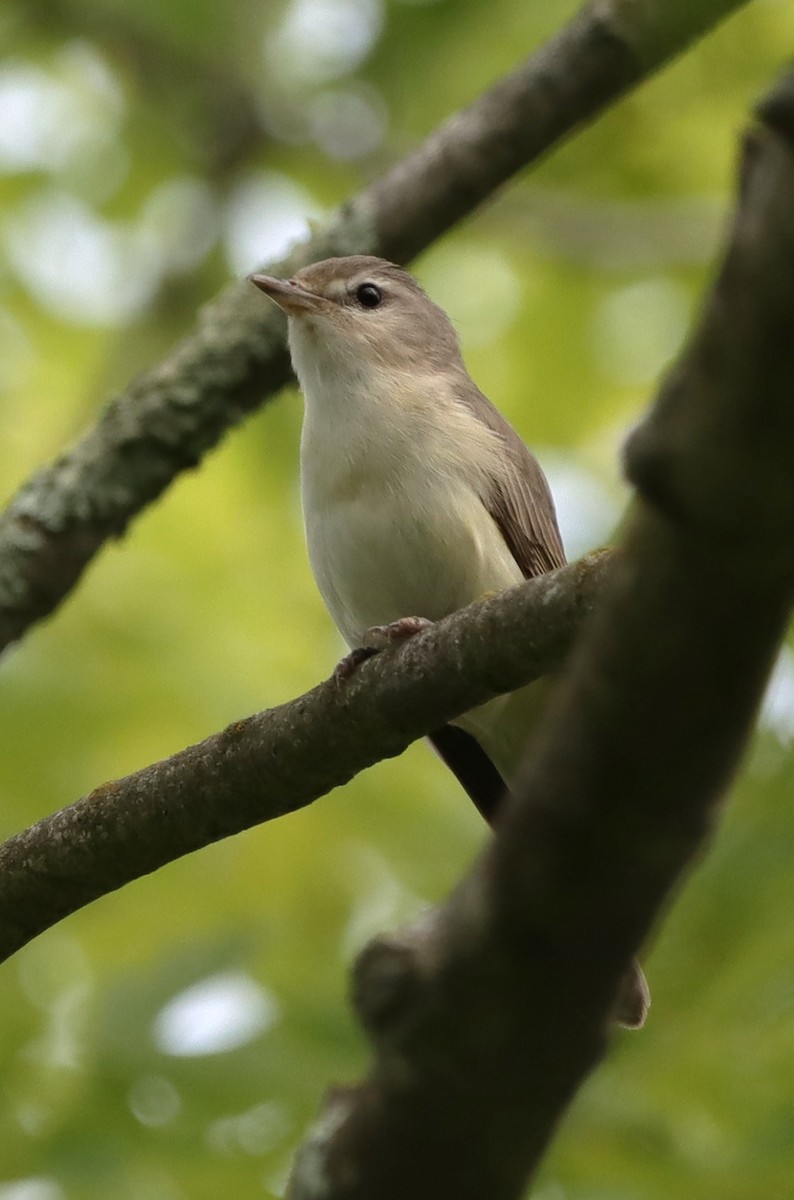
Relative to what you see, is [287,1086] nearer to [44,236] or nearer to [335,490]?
[335,490]

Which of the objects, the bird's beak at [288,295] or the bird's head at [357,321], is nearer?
the bird's beak at [288,295]

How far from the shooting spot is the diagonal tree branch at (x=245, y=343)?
4.92 meters

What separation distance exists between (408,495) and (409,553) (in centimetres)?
19

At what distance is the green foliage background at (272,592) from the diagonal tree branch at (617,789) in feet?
7.47

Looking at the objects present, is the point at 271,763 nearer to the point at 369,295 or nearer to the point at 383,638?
the point at 383,638

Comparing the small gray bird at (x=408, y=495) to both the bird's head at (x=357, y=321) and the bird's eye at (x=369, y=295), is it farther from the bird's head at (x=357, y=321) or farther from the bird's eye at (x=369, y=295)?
the bird's eye at (x=369, y=295)

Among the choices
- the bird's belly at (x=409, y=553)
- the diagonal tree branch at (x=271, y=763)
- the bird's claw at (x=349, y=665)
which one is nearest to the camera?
the diagonal tree branch at (x=271, y=763)

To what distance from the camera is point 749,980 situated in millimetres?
4305

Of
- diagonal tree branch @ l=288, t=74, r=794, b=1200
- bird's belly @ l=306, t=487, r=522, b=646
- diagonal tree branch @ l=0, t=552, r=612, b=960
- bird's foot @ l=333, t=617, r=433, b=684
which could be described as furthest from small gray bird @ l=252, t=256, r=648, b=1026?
diagonal tree branch @ l=288, t=74, r=794, b=1200

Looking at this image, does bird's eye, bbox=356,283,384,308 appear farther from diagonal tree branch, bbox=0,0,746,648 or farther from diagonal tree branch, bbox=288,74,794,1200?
diagonal tree branch, bbox=288,74,794,1200

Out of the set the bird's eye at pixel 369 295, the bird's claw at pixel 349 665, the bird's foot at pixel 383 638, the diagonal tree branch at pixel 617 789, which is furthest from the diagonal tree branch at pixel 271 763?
the bird's eye at pixel 369 295

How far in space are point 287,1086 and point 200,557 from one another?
3.90 metres

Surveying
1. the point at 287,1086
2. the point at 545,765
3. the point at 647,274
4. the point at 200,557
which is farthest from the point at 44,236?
the point at 545,765

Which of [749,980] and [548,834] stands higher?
[548,834]
